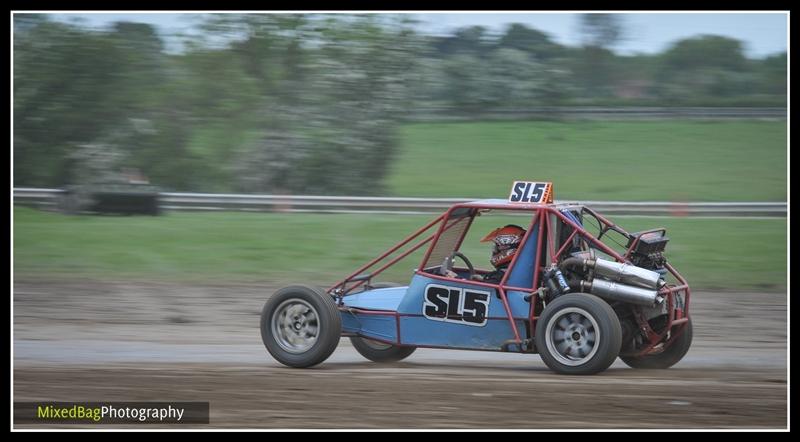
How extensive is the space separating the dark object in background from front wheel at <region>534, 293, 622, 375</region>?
11510mm

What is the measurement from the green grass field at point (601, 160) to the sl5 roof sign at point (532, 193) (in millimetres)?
10512

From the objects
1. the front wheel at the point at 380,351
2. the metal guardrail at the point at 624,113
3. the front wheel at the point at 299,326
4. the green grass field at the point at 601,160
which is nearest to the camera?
the front wheel at the point at 299,326

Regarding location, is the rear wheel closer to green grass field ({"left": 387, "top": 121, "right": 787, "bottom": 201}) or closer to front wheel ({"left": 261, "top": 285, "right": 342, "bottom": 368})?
front wheel ({"left": 261, "top": 285, "right": 342, "bottom": 368})

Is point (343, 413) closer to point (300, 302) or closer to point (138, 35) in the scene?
point (300, 302)

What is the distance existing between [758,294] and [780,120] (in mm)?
9930

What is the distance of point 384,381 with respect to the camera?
788 centimetres

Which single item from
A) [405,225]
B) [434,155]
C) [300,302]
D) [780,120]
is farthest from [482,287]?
[780,120]

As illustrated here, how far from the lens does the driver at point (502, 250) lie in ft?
27.5

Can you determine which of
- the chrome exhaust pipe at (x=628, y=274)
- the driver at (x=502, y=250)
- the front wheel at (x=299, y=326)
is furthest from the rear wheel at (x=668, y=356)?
the front wheel at (x=299, y=326)

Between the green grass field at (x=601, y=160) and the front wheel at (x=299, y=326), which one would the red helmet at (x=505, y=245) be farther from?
the green grass field at (x=601, y=160)

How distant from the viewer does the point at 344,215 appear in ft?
58.3

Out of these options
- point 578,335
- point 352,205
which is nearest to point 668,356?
point 578,335

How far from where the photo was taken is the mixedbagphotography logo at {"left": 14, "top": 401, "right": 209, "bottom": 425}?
6793 millimetres

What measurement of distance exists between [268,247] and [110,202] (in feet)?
12.2
